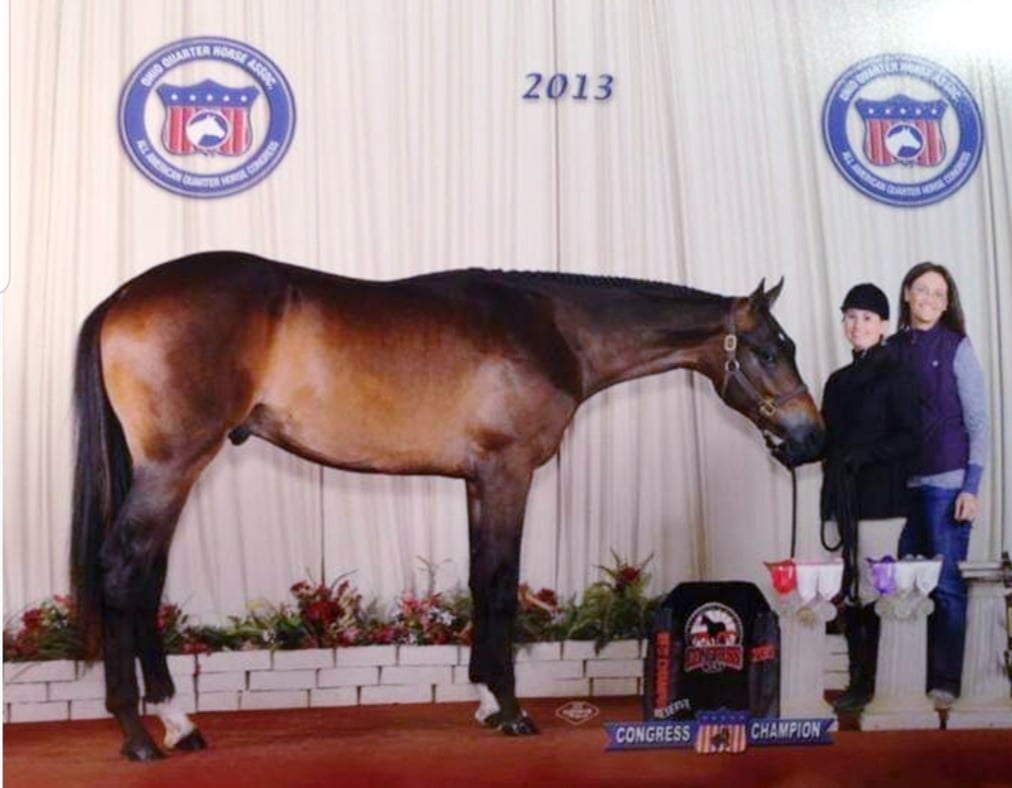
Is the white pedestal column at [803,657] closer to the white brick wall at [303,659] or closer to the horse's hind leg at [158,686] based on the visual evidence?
the white brick wall at [303,659]

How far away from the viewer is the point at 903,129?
294cm

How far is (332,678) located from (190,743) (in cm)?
32

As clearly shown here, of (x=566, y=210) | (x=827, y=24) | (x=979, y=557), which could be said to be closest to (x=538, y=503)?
(x=566, y=210)

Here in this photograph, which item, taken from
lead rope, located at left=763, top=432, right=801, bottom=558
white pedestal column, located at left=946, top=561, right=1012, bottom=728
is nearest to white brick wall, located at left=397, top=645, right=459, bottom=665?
lead rope, located at left=763, top=432, right=801, bottom=558

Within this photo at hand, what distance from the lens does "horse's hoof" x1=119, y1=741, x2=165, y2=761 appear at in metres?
2.60

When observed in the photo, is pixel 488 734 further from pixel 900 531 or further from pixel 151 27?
pixel 151 27

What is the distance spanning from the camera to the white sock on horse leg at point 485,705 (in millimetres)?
2729

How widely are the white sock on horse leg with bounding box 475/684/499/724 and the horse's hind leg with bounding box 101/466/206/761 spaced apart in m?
0.65

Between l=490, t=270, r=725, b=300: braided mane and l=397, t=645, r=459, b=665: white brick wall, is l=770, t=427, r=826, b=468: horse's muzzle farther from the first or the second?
l=397, t=645, r=459, b=665: white brick wall

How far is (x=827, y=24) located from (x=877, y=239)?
20.2 inches

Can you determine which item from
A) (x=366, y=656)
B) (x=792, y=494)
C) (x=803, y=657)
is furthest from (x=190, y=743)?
(x=792, y=494)

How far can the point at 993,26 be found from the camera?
296 centimetres

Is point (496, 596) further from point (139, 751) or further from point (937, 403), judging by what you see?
point (937, 403)

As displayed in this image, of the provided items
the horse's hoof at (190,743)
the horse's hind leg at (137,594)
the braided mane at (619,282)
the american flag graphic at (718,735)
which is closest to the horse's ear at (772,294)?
the braided mane at (619,282)
